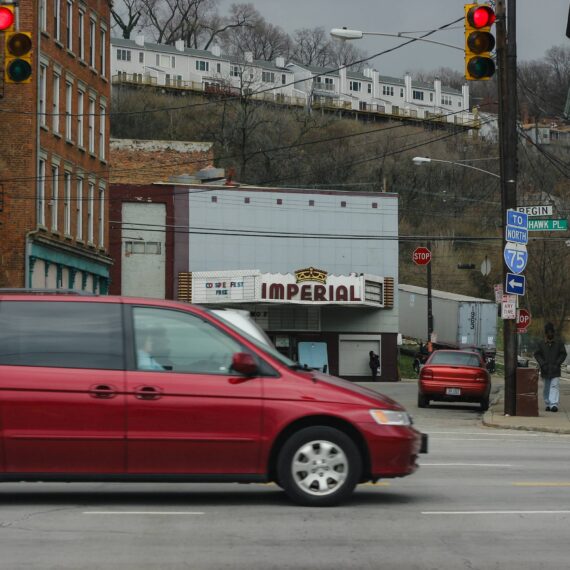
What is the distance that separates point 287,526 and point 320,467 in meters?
1.05

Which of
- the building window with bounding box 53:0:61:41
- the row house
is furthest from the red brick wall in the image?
the row house

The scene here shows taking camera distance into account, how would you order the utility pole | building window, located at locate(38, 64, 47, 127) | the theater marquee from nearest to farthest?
the utility pole
building window, located at locate(38, 64, 47, 127)
the theater marquee

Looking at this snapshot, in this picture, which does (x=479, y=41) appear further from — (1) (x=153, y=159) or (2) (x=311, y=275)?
(1) (x=153, y=159)

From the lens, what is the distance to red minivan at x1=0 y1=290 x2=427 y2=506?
423 inches

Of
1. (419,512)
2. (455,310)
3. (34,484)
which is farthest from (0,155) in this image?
(419,512)

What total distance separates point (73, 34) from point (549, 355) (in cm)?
2910

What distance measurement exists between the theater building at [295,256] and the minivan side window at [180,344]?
1900 inches

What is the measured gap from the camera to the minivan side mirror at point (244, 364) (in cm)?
1075

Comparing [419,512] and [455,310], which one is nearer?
[419,512]

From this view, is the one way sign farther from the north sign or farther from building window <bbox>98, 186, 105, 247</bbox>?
building window <bbox>98, 186, 105, 247</bbox>

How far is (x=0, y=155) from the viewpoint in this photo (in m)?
45.0

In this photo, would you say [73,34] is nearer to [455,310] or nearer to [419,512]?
[455,310]

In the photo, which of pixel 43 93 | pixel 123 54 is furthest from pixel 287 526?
pixel 123 54

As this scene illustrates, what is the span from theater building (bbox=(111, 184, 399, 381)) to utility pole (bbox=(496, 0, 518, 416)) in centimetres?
3282
